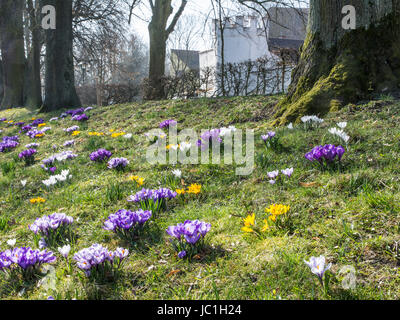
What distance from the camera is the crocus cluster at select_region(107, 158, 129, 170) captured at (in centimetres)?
395

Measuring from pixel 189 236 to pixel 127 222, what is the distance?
0.53 meters

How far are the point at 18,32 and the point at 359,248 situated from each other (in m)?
16.7

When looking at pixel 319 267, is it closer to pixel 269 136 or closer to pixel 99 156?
pixel 269 136

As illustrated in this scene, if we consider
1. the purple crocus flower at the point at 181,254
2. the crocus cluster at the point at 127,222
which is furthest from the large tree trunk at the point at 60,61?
the purple crocus flower at the point at 181,254

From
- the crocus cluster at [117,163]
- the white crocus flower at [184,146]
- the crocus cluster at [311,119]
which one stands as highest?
the crocus cluster at [311,119]

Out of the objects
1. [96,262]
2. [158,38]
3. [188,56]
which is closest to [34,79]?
[158,38]

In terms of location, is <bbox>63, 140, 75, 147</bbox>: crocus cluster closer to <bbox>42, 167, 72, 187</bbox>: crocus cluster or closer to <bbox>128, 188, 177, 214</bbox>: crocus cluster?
<bbox>42, 167, 72, 187</bbox>: crocus cluster

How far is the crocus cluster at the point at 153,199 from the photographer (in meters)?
2.75

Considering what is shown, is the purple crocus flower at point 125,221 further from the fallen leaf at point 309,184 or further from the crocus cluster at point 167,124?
the crocus cluster at point 167,124

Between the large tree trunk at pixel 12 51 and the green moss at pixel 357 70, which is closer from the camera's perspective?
the green moss at pixel 357 70

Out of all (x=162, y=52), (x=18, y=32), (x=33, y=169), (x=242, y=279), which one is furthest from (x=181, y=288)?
(x=18, y=32)

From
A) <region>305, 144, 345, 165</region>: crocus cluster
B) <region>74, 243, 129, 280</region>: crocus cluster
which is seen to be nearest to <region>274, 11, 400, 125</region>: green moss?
<region>305, 144, 345, 165</region>: crocus cluster

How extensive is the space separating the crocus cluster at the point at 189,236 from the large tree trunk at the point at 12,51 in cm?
1718
